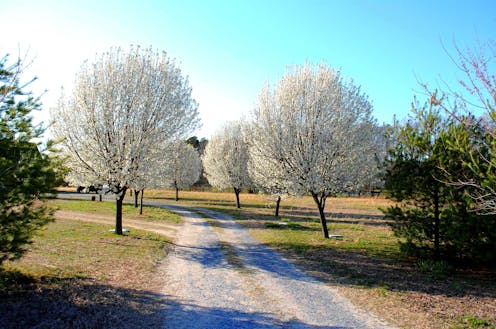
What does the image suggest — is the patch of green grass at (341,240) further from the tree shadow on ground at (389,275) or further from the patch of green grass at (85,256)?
the patch of green grass at (85,256)

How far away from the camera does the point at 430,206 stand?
12.1 m

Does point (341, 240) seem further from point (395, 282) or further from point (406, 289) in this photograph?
point (406, 289)

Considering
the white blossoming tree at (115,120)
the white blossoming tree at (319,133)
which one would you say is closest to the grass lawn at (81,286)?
the white blossoming tree at (115,120)

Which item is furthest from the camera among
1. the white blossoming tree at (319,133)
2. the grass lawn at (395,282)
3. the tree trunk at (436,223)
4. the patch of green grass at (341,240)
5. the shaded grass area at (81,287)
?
the white blossoming tree at (319,133)

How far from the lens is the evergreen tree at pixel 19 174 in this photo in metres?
6.64

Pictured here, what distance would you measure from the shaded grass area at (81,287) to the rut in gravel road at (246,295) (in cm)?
68

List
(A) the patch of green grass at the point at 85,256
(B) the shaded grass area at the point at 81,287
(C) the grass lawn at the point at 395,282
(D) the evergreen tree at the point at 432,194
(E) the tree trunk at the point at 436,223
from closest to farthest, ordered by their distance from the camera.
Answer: (B) the shaded grass area at the point at 81,287 → (C) the grass lawn at the point at 395,282 → (A) the patch of green grass at the point at 85,256 → (D) the evergreen tree at the point at 432,194 → (E) the tree trunk at the point at 436,223

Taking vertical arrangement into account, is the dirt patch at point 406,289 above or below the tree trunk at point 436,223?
below

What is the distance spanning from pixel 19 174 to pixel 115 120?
9.97 m

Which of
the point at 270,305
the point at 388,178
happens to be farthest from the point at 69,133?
the point at 388,178

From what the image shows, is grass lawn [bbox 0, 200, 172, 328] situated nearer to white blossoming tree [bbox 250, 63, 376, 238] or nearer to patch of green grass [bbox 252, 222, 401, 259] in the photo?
patch of green grass [bbox 252, 222, 401, 259]

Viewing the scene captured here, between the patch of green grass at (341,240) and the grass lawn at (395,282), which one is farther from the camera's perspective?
the patch of green grass at (341,240)

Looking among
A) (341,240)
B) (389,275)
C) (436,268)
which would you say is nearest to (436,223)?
(436,268)

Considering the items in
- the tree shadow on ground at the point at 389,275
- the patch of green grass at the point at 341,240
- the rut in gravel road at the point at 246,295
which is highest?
the rut in gravel road at the point at 246,295
